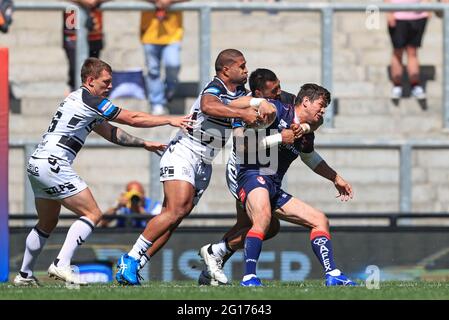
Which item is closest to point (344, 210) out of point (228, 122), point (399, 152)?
point (399, 152)

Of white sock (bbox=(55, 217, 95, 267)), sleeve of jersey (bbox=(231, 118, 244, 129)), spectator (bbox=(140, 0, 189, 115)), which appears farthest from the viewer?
spectator (bbox=(140, 0, 189, 115))

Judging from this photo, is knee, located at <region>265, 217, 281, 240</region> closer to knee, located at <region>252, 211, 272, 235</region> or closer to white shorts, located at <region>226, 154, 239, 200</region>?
white shorts, located at <region>226, 154, 239, 200</region>

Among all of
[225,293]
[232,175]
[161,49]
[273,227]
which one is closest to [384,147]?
[161,49]

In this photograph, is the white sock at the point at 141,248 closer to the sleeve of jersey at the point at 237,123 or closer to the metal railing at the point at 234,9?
the sleeve of jersey at the point at 237,123

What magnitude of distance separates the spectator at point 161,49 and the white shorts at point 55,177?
16.7ft

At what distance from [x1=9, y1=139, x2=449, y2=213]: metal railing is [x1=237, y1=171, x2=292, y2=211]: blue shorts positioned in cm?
471

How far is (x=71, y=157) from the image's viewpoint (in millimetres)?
11711

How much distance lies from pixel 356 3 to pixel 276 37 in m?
1.21

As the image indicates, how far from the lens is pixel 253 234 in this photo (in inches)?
438

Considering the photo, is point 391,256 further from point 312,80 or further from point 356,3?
point 356,3

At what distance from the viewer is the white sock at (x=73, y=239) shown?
37.4 ft

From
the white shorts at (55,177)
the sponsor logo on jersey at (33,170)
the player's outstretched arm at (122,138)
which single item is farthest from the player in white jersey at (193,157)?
the sponsor logo on jersey at (33,170)

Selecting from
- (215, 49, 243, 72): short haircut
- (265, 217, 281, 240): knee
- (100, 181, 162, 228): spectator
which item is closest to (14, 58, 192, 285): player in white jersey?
(215, 49, 243, 72): short haircut

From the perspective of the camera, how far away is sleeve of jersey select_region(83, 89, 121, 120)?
37.6ft
